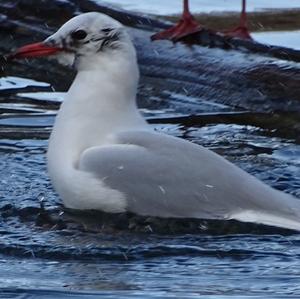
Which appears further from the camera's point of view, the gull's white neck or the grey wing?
the gull's white neck

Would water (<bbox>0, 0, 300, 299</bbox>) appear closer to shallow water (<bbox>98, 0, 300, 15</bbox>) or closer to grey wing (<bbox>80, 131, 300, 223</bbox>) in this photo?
grey wing (<bbox>80, 131, 300, 223</bbox>)

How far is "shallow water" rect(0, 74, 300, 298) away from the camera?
20.6 feet

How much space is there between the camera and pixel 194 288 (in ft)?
20.6

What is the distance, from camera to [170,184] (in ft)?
23.6

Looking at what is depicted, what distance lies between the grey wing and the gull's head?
0.59 meters

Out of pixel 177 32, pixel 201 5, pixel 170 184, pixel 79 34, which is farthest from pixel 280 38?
pixel 170 184

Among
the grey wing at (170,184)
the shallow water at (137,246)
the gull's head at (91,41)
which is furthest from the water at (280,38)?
the grey wing at (170,184)

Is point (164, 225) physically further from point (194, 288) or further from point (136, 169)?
point (194, 288)

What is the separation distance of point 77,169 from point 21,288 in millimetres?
1144

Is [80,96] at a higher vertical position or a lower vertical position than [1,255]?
higher

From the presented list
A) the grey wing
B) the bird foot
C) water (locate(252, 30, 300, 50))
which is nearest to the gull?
the grey wing

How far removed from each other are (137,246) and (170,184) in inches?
15.7

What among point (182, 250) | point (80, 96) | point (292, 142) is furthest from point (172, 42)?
point (182, 250)

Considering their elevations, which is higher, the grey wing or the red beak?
the red beak
